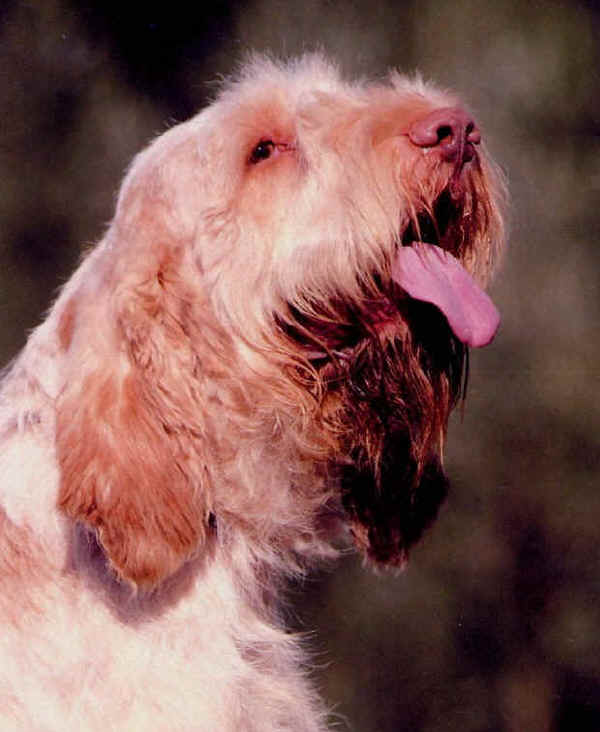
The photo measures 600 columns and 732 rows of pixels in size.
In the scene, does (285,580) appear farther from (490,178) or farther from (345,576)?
(345,576)

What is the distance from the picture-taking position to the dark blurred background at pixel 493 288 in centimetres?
626

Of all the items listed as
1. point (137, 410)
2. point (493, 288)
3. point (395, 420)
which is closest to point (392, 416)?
point (395, 420)

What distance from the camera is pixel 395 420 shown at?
10.0ft

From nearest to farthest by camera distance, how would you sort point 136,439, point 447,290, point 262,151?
point 136,439 < point 447,290 < point 262,151

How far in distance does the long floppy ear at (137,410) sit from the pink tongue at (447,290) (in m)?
0.47

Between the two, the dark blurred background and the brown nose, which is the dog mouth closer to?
the brown nose

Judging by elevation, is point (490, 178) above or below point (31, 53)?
above

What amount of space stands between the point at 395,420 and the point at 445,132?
674mm

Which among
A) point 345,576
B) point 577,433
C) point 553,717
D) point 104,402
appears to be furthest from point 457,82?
point 104,402

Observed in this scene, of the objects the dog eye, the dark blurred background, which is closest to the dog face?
the dog eye

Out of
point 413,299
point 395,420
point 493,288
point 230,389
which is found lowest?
point 493,288

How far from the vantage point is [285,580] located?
3137mm

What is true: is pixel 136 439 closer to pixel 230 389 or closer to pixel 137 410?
pixel 137 410

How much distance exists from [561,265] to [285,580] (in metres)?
3.62
